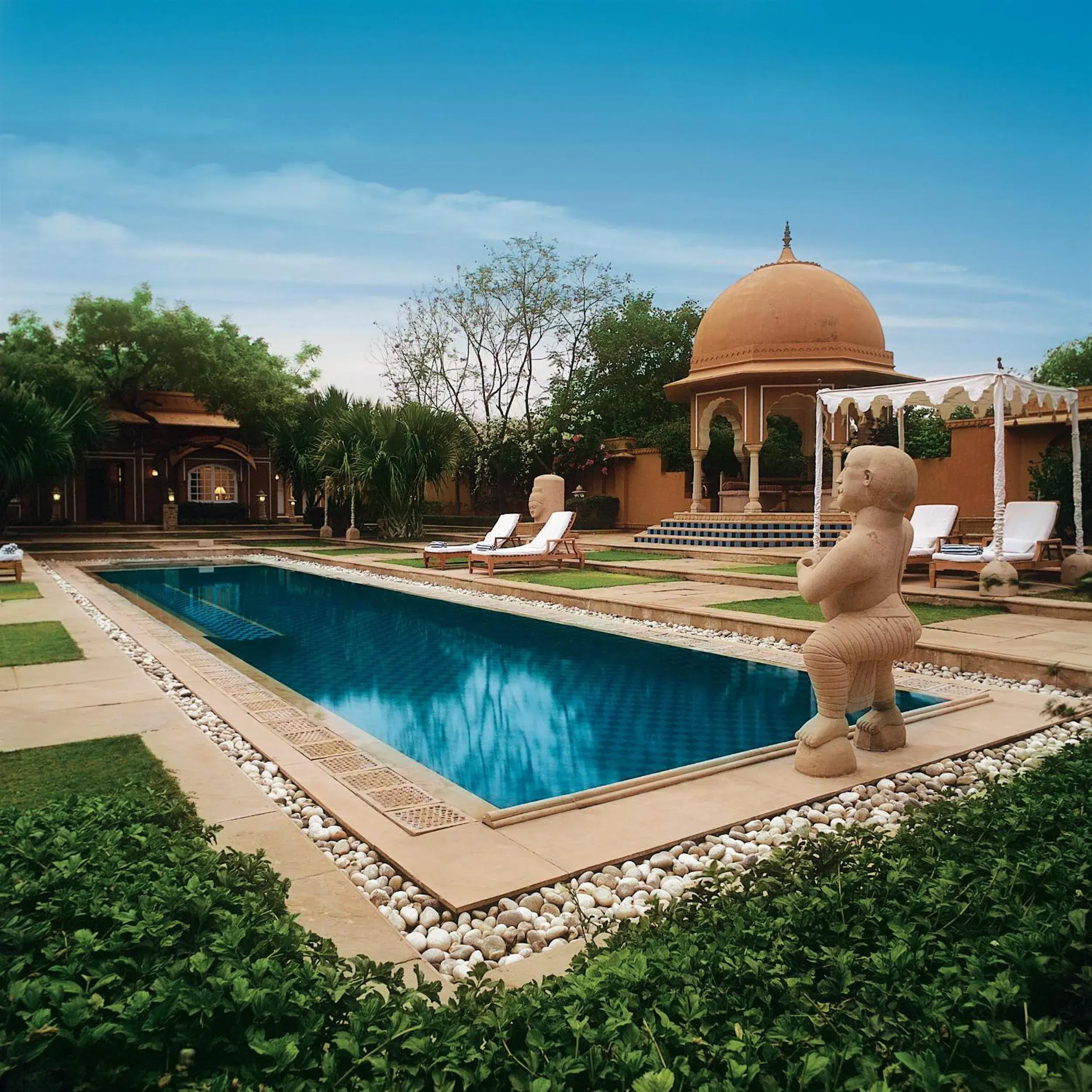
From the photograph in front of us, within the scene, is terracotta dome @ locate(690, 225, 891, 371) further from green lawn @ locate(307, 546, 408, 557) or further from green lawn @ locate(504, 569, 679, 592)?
green lawn @ locate(307, 546, 408, 557)

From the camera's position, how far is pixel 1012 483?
17.4 metres

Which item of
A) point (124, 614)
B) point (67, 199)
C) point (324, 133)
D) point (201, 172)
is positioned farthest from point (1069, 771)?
point (201, 172)

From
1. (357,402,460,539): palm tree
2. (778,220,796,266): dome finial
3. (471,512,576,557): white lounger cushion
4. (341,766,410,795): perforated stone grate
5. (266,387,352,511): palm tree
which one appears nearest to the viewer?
→ (341,766,410,795): perforated stone grate

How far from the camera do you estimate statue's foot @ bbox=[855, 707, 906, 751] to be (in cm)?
447

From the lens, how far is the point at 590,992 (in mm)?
1772

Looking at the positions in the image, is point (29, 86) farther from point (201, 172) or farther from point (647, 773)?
point (201, 172)

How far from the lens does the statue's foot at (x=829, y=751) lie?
4.08 metres

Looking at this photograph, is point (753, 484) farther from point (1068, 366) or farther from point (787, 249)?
point (1068, 366)

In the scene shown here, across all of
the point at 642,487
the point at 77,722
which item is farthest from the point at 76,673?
the point at 642,487

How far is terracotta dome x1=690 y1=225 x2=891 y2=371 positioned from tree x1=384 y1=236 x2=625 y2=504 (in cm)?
935

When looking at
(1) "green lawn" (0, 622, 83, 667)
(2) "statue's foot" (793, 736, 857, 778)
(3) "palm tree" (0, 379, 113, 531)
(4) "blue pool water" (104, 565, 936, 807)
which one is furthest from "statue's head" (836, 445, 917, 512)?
(3) "palm tree" (0, 379, 113, 531)

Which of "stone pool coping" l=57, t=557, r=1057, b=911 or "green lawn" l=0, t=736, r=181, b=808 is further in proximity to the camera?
"green lawn" l=0, t=736, r=181, b=808

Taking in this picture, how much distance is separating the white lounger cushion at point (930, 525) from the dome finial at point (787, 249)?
30.8 feet

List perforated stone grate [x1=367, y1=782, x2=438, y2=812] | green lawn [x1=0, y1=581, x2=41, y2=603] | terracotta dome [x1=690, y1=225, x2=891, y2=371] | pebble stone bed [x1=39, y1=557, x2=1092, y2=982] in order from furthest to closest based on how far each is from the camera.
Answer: terracotta dome [x1=690, y1=225, x2=891, y2=371]
green lawn [x1=0, y1=581, x2=41, y2=603]
perforated stone grate [x1=367, y1=782, x2=438, y2=812]
pebble stone bed [x1=39, y1=557, x2=1092, y2=982]
